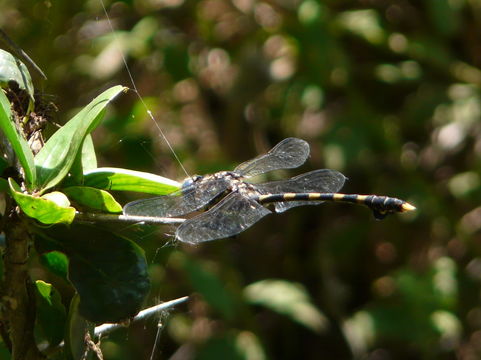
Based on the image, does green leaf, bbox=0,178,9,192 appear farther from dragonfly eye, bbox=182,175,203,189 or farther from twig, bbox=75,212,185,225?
dragonfly eye, bbox=182,175,203,189

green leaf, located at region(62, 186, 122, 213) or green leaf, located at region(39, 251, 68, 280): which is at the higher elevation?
green leaf, located at region(62, 186, 122, 213)

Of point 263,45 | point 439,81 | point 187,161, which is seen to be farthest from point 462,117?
point 187,161

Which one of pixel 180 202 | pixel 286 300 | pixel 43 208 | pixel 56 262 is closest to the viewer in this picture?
pixel 43 208

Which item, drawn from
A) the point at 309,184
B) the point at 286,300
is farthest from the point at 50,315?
the point at 286,300

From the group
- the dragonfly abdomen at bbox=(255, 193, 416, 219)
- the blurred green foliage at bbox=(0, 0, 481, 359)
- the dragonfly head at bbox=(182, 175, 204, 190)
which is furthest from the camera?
the blurred green foliage at bbox=(0, 0, 481, 359)

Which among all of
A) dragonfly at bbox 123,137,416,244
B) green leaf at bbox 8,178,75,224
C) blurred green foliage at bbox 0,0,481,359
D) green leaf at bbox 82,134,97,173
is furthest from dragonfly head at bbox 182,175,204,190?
blurred green foliage at bbox 0,0,481,359

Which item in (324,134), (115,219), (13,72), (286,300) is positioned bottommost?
(286,300)

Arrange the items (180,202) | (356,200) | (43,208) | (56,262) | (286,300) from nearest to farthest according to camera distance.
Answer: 1. (43,208)
2. (56,262)
3. (180,202)
4. (356,200)
5. (286,300)

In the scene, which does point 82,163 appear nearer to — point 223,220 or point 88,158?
point 88,158
